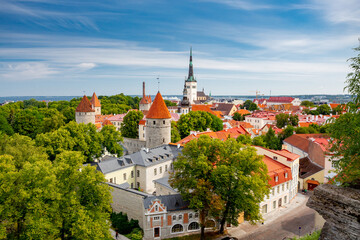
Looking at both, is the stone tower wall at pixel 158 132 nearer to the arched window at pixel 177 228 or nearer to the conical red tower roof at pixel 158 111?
the conical red tower roof at pixel 158 111

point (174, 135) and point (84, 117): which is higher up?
point (84, 117)

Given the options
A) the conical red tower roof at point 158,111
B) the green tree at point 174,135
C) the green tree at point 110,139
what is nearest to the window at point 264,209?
the conical red tower roof at point 158,111

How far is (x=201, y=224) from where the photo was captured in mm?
21688

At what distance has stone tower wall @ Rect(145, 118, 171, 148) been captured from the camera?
133ft

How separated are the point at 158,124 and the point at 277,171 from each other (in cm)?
1861

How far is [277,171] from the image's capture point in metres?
28.4

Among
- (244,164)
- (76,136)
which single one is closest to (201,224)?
(244,164)

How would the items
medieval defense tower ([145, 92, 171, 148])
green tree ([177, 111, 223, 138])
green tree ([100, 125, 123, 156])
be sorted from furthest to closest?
green tree ([177, 111, 223, 138])
medieval defense tower ([145, 92, 171, 148])
green tree ([100, 125, 123, 156])

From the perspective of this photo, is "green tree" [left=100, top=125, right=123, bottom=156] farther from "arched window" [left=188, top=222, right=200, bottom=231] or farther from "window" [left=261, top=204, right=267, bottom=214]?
"window" [left=261, top=204, right=267, bottom=214]

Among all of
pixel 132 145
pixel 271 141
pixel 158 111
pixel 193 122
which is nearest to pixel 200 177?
pixel 158 111

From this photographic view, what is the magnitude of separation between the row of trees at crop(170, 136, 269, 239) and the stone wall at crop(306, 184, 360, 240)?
11272 millimetres

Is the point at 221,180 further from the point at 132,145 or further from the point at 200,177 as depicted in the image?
the point at 132,145

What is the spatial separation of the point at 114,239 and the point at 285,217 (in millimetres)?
16061

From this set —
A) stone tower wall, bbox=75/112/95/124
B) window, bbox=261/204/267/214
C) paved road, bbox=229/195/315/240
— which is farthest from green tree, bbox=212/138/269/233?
stone tower wall, bbox=75/112/95/124
